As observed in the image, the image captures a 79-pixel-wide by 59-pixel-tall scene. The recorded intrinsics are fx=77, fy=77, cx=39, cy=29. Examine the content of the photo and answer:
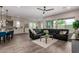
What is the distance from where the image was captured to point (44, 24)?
3.49 meters

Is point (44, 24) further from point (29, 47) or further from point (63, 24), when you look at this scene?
point (29, 47)

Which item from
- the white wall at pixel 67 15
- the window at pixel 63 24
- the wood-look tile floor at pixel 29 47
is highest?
the white wall at pixel 67 15

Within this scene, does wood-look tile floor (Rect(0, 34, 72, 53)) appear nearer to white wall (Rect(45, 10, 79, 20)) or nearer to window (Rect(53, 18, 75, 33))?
window (Rect(53, 18, 75, 33))

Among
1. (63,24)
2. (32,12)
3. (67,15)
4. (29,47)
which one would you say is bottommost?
(29,47)

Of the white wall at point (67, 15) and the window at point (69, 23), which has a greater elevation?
the white wall at point (67, 15)

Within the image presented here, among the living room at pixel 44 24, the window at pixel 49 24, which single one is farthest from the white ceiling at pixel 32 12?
the window at pixel 49 24

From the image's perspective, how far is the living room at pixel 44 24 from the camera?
329 cm

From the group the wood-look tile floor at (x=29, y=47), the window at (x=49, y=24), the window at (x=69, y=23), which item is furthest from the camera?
the window at (x=49, y=24)

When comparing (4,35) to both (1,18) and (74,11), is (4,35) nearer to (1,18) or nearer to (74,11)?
(1,18)

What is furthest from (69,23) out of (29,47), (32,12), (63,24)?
(29,47)

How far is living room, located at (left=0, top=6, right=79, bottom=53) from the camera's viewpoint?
3.29 meters

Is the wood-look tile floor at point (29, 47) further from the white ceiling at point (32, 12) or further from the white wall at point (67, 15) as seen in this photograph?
the white wall at point (67, 15)

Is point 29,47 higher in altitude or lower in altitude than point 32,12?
lower

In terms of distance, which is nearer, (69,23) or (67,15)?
(69,23)
